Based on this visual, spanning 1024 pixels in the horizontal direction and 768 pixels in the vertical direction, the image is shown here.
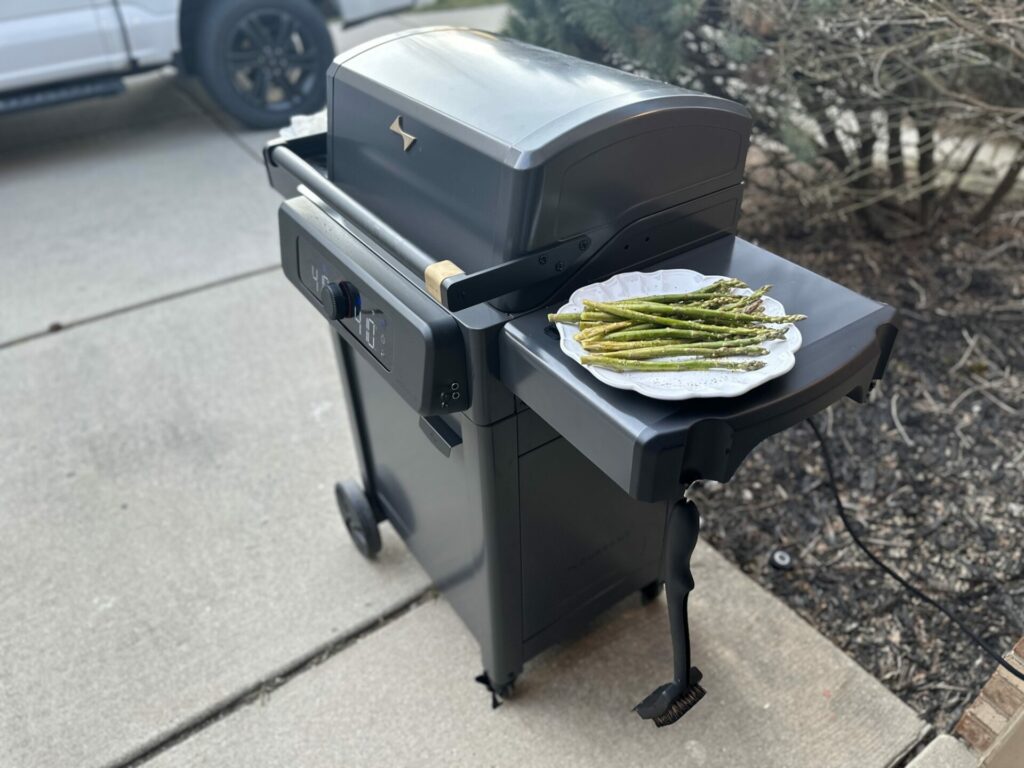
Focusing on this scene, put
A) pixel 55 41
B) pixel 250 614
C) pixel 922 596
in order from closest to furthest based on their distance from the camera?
pixel 922 596 < pixel 250 614 < pixel 55 41

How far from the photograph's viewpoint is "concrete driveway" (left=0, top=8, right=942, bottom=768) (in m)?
1.73

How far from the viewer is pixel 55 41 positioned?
402 cm

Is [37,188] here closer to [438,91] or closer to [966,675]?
[438,91]

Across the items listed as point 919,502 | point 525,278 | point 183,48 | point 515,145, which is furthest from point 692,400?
point 183,48

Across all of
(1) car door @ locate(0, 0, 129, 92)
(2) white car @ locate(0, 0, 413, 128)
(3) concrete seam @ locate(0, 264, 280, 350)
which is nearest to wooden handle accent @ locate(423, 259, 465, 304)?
(3) concrete seam @ locate(0, 264, 280, 350)

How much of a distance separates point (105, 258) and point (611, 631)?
2939 mm

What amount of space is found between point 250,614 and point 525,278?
1.34 metres

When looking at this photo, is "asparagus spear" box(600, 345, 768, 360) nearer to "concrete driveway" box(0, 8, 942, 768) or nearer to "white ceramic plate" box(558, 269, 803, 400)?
"white ceramic plate" box(558, 269, 803, 400)

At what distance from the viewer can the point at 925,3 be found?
2.29m

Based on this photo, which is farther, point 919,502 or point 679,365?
point 919,502

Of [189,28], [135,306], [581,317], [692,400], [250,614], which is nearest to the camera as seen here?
[692,400]

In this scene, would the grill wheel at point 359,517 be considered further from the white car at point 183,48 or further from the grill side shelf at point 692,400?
the white car at point 183,48

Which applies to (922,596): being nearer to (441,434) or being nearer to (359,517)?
(441,434)

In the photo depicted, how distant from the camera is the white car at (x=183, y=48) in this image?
400 centimetres
